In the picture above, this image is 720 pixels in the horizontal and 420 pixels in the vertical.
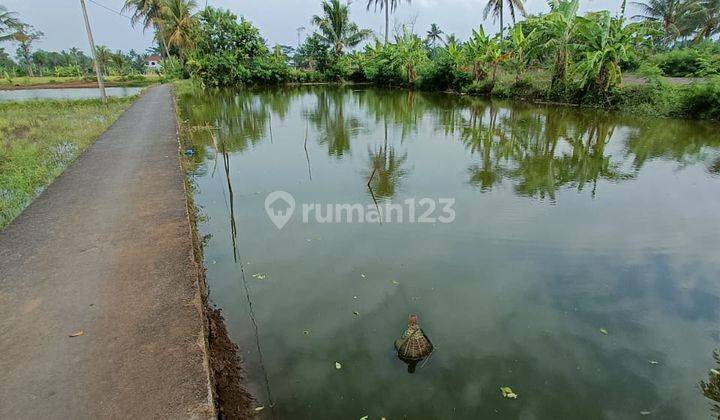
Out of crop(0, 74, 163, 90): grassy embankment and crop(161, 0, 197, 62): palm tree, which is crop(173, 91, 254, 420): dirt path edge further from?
crop(0, 74, 163, 90): grassy embankment

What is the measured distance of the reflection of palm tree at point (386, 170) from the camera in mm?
7333

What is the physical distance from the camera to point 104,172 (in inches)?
271

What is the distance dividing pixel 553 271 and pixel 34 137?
12541 mm

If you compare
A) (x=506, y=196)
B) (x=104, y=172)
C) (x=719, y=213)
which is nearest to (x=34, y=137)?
(x=104, y=172)

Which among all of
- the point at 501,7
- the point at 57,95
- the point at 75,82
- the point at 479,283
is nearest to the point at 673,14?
the point at 501,7

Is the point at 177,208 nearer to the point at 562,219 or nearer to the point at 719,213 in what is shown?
the point at 562,219

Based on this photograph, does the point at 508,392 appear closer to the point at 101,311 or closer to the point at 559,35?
the point at 101,311

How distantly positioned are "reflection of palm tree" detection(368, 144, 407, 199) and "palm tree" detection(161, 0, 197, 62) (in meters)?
27.6

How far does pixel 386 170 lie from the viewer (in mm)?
8516

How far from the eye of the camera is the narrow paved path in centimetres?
236

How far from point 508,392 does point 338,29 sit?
35178 mm

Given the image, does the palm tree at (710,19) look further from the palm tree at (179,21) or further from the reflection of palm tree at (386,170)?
the palm tree at (179,21)

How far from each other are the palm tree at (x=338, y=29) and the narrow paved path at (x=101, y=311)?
30982 mm

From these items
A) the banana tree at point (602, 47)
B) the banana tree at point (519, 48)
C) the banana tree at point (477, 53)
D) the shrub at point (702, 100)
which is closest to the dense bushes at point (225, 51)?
the banana tree at point (477, 53)
